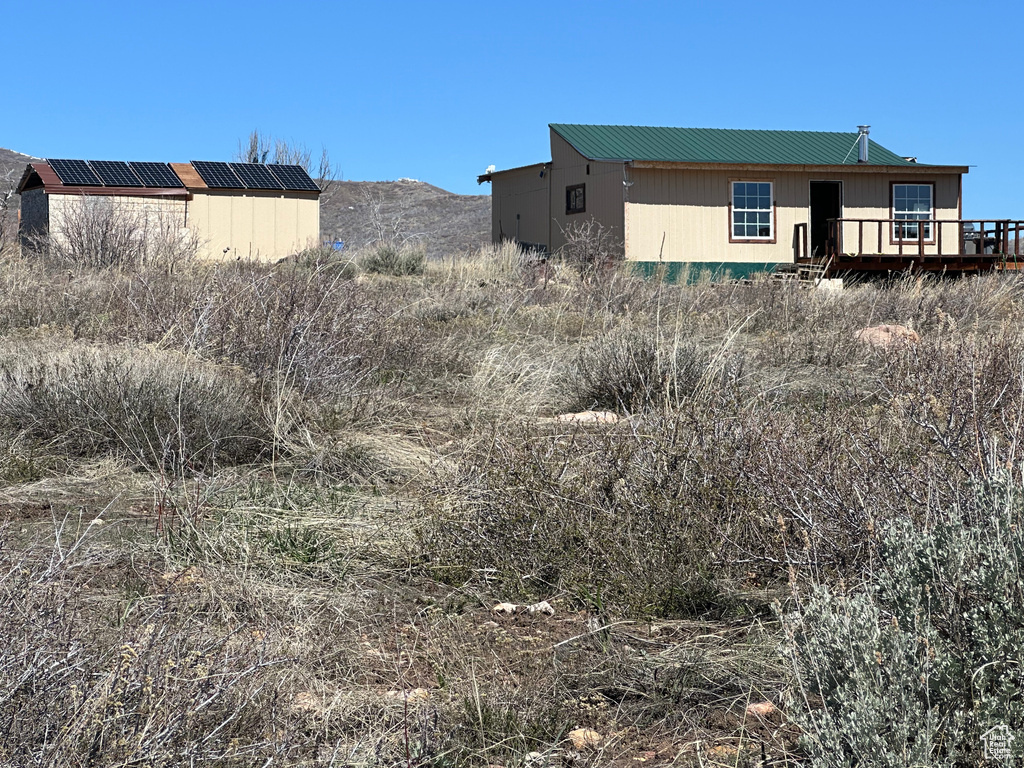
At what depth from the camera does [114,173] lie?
2389 centimetres

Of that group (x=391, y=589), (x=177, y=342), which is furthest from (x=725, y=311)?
(x=391, y=589)

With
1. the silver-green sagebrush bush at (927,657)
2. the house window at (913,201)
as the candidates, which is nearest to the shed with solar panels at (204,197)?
the house window at (913,201)

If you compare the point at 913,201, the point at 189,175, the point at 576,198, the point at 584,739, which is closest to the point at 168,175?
the point at 189,175

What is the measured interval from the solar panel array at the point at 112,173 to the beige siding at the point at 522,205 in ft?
29.5

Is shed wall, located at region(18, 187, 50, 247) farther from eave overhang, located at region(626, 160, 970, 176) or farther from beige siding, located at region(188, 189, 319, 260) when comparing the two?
eave overhang, located at region(626, 160, 970, 176)

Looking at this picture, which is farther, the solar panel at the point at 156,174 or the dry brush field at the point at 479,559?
the solar panel at the point at 156,174

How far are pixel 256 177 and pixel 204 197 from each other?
62.1 inches

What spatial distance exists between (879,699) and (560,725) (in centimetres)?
90

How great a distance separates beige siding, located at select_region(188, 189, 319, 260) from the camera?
80.1 ft

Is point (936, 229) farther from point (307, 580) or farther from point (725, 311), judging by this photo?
point (307, 580)

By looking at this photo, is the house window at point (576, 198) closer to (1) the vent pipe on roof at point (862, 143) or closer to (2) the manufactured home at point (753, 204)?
(2) the manufactured home at point (753, 204)

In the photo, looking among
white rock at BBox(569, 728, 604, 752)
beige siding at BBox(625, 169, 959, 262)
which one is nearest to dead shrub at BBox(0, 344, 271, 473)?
white rock at BBox(569, 728, 604, 752)

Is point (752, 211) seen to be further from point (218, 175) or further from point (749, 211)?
point (218, 175)

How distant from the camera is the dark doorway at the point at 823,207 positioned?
81.0ft
